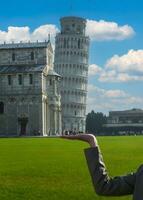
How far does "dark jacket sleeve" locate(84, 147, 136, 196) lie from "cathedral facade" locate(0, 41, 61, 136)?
99115 millimetres

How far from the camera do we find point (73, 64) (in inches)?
6506

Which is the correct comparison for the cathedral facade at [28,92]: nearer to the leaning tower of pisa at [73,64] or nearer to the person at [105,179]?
the leaning tower of pisa at [73,64]

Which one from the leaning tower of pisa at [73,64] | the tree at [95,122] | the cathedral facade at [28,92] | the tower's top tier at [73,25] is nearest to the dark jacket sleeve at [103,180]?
the cathedral facade at [28,92]

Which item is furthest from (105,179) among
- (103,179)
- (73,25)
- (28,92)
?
(73,25)

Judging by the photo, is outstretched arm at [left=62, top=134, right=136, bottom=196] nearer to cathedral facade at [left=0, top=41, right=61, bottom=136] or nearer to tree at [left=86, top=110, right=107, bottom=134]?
cathedral facade at [left=0, top=41, right=61, bottom=136]

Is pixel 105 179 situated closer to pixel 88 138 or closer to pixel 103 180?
pixel 103 180

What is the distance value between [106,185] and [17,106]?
104732 mm

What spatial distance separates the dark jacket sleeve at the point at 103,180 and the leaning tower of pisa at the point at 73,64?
157226 mm

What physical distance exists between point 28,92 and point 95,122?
81.1 meters

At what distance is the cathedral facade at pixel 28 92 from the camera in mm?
106000

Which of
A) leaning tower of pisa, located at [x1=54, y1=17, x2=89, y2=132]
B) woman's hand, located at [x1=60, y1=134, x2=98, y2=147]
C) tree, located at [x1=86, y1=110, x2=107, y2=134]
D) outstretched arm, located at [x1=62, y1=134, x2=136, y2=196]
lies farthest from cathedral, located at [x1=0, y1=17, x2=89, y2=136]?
outstretched arm, located at [x1=62, y1=134, x2=136, y2=196]

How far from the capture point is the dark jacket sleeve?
3.61 meters

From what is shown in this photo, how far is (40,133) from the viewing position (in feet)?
338

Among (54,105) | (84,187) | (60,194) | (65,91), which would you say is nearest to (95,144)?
(60,194)
